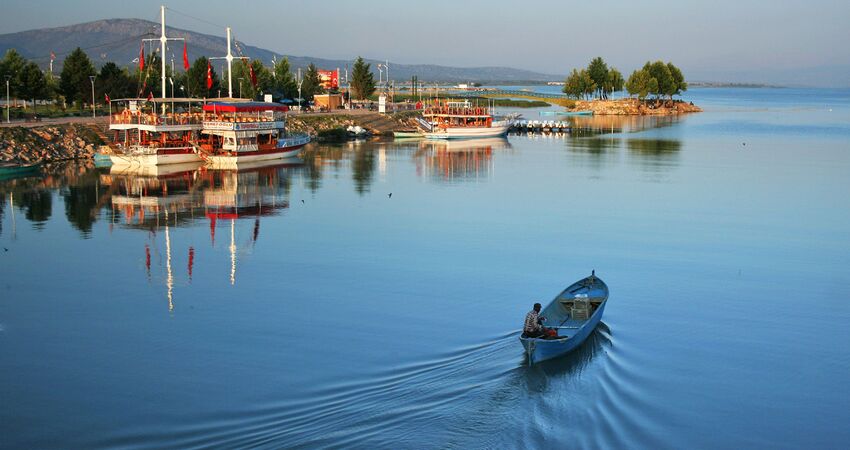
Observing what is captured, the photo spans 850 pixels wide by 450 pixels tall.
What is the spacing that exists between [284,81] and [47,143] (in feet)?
188

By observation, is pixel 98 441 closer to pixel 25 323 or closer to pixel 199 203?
pixel 25 323

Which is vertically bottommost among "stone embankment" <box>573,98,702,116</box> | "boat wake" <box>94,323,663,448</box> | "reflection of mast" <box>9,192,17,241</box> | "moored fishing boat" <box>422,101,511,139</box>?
"boat wake" <box>94,323,663,448</box>

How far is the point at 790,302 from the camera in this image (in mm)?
29047

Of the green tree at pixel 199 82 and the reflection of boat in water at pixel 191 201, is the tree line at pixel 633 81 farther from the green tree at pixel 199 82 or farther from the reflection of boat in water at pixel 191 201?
the reflection of boat in water at pixel 191 201

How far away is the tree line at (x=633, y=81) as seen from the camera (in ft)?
563

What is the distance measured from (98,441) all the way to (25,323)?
32.3 feet

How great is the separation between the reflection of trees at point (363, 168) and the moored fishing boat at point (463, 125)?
680 inches

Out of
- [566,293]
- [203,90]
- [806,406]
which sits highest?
[203,90]

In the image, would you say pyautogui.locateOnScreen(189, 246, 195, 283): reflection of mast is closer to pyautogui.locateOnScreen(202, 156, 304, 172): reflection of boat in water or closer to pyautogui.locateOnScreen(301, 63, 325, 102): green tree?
pyautogui.locateOnScreen(202, 156, 304, 172): reflection of boat in water

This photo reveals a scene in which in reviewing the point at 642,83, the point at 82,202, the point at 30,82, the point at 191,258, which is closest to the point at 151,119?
the point at 82,202

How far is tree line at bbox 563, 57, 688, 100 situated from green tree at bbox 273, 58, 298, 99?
244 feet

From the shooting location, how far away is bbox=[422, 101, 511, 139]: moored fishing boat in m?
102

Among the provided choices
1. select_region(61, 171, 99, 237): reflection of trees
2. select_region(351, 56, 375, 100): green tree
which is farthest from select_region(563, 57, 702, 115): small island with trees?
select_region(61, 171, 99, 237): reflection of trees

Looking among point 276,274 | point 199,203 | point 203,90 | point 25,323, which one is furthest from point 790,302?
point 203,90
